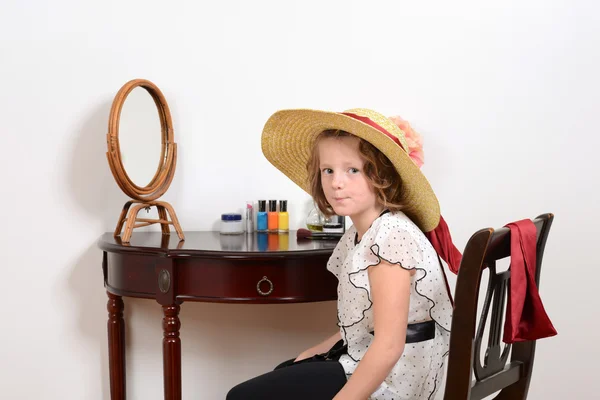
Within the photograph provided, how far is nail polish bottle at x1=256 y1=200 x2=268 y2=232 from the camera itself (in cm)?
233

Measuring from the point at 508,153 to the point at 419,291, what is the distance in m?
1.08

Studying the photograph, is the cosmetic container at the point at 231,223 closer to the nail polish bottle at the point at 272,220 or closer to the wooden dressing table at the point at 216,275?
the nail polish bottle at the point at 272,220

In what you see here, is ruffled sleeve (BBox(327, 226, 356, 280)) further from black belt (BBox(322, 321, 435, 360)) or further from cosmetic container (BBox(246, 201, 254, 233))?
cosmetic container (BBox(246, 201, 254, 233))

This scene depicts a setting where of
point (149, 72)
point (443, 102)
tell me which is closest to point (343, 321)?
point (443, 102)

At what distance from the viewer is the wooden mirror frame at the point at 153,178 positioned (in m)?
2.13

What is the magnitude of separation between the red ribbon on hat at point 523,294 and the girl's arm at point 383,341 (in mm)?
193

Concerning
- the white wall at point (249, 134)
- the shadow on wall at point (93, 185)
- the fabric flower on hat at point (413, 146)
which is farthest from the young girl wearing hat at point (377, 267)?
the shadow on wall at point (93, 185)

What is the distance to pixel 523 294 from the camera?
4.09ft

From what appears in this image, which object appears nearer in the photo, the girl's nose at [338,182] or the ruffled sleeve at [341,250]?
the girl's nose at [338,182]

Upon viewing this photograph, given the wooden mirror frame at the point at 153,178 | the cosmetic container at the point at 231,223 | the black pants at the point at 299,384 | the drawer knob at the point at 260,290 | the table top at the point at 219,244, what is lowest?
the black pants at the point at 299,384

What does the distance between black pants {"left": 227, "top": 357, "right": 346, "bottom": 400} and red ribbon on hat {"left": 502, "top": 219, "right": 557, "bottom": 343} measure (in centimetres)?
38

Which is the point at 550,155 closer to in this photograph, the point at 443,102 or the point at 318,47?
the point at 443,102

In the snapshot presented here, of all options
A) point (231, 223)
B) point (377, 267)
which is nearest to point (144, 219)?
point (231, 223)

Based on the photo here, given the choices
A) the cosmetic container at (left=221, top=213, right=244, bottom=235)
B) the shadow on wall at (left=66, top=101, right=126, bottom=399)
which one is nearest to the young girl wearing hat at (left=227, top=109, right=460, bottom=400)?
the cosmetic container at (left=221, top=213, right=244, bottom=235)
